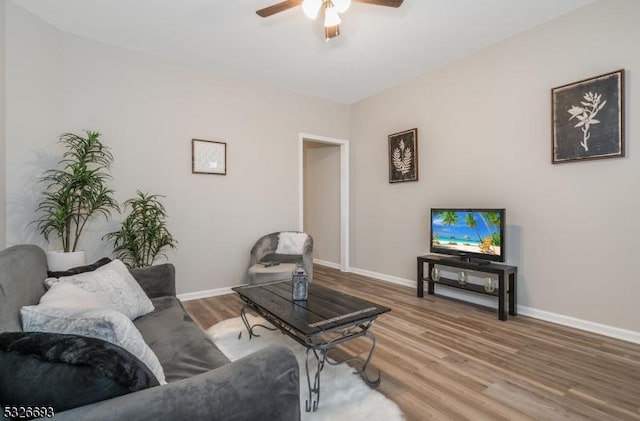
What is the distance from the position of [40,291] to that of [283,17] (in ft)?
9.19

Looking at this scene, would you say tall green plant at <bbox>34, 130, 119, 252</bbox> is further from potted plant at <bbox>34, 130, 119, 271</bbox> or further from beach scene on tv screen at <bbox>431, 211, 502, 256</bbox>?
beach scene on tv screen at <bbox>431, 211, 502, 256</bbox>

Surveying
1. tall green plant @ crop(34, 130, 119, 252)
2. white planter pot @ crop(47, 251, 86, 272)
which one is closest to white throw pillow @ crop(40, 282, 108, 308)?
white planter pot @ crop(47, 251, 86, 272)

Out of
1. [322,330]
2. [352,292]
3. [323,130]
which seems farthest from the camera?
[323,130]

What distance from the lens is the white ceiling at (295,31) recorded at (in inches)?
106

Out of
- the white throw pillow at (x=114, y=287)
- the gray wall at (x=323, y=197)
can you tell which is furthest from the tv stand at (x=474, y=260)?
the white throw pillow at (x=114, y=287)

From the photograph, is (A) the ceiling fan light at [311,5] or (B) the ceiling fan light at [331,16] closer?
(A) the ceiling fan light at [311,5]

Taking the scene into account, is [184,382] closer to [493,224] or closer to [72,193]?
[72,193]

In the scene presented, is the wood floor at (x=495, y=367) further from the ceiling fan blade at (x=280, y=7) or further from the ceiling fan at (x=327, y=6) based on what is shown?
the ceiling fan blade at (x=280, y=7)

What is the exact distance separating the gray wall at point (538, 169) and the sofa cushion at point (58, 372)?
11.5 ft

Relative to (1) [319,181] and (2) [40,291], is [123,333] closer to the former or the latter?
(2) [40,291]

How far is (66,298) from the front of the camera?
4.50 ft

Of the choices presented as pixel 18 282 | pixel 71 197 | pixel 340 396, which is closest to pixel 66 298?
pixel 18 282

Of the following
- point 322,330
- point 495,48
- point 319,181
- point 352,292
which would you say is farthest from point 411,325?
point 319,181

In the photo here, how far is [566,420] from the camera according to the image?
1.62m
